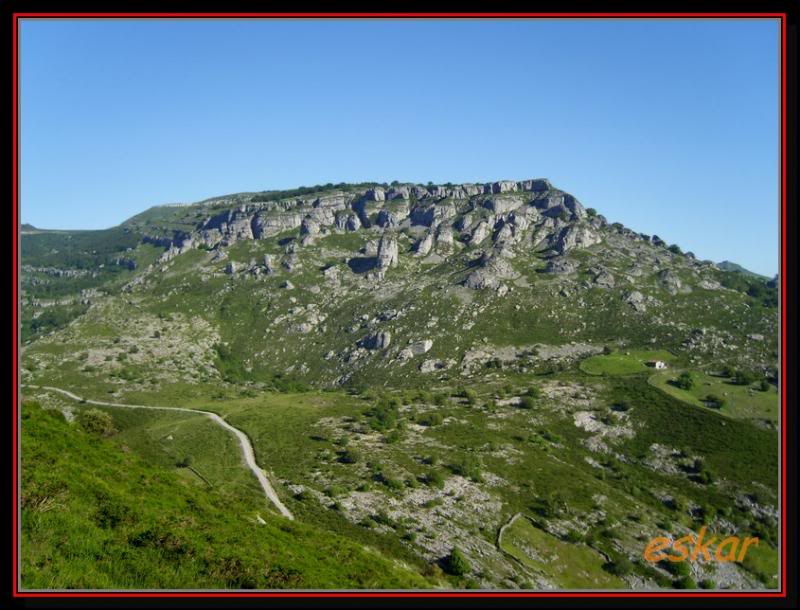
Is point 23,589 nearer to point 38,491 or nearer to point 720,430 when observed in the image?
point 38,491

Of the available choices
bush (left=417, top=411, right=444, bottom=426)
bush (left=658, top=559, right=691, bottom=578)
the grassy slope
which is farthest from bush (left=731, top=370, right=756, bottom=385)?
the grassy slope

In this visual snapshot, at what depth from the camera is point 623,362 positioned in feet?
451

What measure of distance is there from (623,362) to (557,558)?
90386mm

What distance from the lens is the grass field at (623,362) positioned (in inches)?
5182

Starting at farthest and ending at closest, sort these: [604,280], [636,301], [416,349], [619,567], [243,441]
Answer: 1. [604,280]
2. [636,301]
3. [416,349]
4. [243,441]
5. [619,567]

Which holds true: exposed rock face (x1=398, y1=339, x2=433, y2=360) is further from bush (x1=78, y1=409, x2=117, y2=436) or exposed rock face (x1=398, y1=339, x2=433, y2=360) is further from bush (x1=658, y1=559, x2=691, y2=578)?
bush (x1=658, y1=559, x2=691, y2=578)

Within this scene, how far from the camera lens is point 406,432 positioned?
318 ft

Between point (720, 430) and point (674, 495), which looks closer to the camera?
point (674, 495)

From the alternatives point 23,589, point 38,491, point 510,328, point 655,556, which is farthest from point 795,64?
→ point 510,328

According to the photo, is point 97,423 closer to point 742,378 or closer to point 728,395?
point 728,395

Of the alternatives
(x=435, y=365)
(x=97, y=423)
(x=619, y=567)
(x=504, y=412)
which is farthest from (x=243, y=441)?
(x=435, y=365)

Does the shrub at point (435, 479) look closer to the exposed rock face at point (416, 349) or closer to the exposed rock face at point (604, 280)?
the exposed rock face at point (416, 349)

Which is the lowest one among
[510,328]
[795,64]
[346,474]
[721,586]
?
[721,586]

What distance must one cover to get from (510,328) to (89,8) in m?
170
